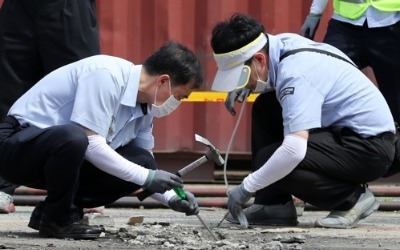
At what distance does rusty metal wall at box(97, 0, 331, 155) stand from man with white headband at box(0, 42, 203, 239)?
9.85 ft

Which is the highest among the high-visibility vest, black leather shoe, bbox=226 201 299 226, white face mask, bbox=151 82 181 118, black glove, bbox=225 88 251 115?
the high-visibility vest

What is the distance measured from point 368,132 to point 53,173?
1637 millimetres

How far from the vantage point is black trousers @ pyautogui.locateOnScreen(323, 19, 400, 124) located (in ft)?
21.6

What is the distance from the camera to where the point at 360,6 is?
259 inches

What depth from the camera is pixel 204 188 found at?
7953 millimetres

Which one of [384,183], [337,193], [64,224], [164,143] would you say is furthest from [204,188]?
[64,224]

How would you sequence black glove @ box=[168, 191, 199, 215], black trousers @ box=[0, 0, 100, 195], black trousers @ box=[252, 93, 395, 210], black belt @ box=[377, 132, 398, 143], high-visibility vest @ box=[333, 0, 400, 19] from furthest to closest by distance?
high-visibility vest @ box=[333, 0, 400, 19] → black trousers @ box=[0, 0, 100, 195] → black belt @ box=[377, 132, 398, 143] → black trousers @ box=[252, 93, 395, 210] → black glove @ box=[168, 191, 199, 215]

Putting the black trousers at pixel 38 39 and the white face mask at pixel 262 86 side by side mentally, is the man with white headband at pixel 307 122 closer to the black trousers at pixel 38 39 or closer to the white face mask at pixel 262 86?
the white face mask at pixel 262 86

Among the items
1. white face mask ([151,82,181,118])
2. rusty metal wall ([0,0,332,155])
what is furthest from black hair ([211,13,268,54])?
rusty metal wall ([0,0,332,155])

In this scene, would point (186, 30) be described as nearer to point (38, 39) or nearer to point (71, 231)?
point (38, 39)

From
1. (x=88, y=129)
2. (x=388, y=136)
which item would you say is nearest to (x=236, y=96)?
(x=388, y=136)

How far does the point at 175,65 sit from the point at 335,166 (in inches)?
41.6

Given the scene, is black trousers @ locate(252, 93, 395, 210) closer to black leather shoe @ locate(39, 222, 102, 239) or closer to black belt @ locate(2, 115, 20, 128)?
black leather shoe @ locate(39, 222, 102, 239)

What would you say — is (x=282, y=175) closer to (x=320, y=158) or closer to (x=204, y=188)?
(x=320, y=158)
